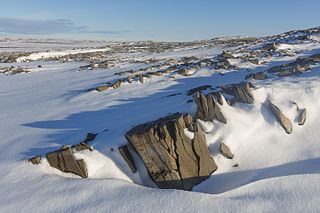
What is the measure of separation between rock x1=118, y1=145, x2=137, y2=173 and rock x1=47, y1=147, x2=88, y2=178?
72 cm

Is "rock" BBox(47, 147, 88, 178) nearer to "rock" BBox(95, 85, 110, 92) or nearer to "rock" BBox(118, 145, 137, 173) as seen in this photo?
"rock" BBox(118, 145, 137, 173)

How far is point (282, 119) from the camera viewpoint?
7.45 metres

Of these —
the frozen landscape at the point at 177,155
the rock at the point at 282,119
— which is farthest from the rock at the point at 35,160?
the rock at the point at 282,119

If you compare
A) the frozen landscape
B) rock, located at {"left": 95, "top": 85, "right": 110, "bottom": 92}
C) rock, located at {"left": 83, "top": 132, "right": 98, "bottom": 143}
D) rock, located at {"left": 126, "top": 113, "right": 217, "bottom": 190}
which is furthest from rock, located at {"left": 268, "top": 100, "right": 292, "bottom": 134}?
Answer: rock, located at {"left": 95, "top": 85, "right": 110, "bottom": 92}

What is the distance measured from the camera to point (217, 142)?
696 centimetres

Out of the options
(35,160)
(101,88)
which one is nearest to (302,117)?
(35,160)

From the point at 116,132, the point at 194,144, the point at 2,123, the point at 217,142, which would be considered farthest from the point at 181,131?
the point at 2,123

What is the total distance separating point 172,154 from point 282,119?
2.55 m

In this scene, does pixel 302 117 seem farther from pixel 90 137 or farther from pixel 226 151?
pixel 90 137

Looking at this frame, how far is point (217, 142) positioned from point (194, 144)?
22.4 inches

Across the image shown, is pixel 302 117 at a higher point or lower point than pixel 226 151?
higher

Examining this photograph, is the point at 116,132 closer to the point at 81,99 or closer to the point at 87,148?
the point at 87,148

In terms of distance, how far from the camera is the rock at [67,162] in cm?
629

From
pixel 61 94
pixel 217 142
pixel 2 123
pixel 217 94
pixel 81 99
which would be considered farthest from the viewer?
pixel 61 94
